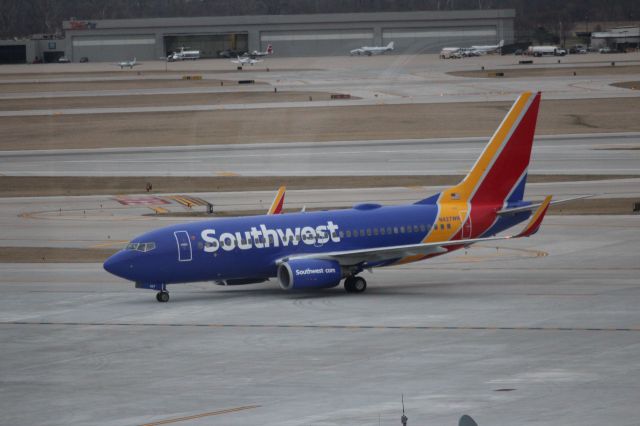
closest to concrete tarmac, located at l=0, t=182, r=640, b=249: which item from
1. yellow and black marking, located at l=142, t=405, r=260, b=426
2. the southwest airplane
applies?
the southwest airplane

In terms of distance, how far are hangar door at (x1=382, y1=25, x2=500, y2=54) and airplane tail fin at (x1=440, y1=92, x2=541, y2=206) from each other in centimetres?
12566

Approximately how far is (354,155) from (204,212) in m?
29.3

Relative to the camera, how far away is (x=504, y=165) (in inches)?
2068

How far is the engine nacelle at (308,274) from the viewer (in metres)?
47.0

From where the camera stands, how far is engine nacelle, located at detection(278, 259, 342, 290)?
154 ft

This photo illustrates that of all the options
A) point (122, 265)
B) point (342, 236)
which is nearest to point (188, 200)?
point (342, 236)

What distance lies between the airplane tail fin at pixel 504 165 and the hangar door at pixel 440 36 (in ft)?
412

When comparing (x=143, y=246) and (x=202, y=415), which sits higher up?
(x=143, y=246)

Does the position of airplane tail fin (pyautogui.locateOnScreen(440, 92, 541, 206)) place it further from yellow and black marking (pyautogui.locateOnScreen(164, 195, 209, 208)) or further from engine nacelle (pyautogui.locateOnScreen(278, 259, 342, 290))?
yellow and black marking (pyautogui.locateOnScreen(164, 195, 209, 208))

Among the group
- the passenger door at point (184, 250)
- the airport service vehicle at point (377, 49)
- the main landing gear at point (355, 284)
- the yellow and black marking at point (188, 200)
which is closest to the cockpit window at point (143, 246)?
the passenger door at point (184, 250)

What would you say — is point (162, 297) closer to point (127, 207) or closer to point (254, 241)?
point (254, 241)

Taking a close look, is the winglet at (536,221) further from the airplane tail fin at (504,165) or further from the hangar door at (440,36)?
the hangar door at (440,36)

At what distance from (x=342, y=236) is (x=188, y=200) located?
1242 inches

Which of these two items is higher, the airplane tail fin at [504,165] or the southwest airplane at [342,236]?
the airplane tail fin at [504,165]
